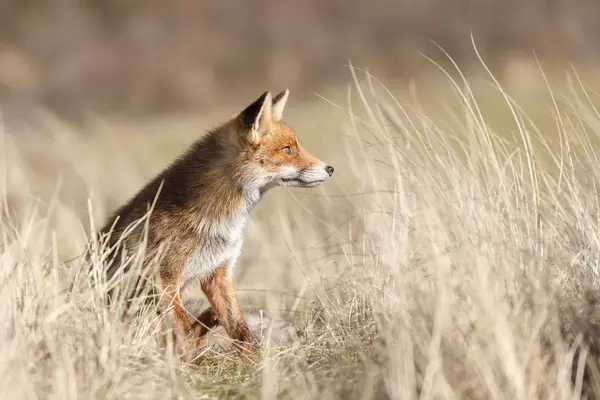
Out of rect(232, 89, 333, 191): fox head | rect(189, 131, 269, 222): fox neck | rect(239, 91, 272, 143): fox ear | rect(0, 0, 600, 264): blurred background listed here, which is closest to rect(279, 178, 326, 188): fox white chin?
rect(232, 89, 333, 191): fox head

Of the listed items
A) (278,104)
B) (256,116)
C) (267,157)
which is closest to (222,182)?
(267,157)

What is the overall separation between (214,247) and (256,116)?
0.93 meters

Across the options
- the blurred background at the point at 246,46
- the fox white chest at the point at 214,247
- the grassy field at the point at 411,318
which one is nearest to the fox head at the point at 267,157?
the fox white chest at the point at 214,247

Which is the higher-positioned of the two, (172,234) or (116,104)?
(116,104)

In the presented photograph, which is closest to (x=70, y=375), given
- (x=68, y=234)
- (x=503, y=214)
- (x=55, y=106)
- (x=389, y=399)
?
(x=389, y=399)

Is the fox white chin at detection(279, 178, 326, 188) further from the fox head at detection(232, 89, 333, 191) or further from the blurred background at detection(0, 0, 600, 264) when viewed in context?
the blurred background at detection(0, 0, 600, 264)

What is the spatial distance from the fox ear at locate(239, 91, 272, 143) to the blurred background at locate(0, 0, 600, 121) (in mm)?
17344

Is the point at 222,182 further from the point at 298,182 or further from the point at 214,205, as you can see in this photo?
the point at 298,182

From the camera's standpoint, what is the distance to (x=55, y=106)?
25.7 m

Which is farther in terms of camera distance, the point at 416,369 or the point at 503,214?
the point at 503,214

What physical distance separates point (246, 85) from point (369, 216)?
68.7ft

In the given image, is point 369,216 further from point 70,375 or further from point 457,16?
point 457,16

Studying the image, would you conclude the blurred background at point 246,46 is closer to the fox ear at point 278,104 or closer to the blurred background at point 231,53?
the blurred background at point 231,53

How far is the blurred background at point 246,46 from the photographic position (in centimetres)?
2502
